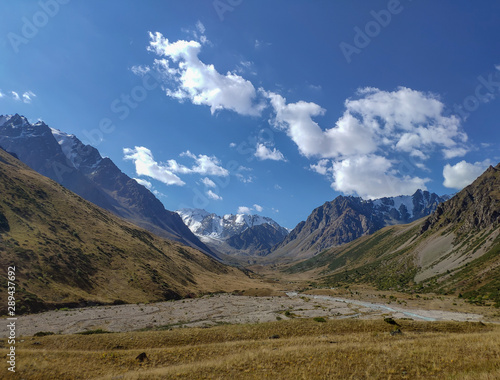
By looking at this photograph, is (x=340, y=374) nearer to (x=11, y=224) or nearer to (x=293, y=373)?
(x=293, y=373)

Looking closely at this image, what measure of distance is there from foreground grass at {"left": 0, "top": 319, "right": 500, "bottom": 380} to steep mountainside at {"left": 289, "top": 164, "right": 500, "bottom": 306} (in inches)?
2152

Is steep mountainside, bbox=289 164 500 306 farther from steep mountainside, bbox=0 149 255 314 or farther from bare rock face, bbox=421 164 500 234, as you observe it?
steep mountainside, bbox=0 149 255 314

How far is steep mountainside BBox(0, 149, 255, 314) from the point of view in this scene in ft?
194

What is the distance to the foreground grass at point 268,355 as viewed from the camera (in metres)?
19.1

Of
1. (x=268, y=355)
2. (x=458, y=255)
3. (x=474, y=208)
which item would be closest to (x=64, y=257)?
(x=268, y=355)

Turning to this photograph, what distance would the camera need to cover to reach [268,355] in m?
22.5

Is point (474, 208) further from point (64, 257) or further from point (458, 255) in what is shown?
point (64, 257)

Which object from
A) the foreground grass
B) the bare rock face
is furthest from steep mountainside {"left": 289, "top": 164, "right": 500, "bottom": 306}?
the foreground grass

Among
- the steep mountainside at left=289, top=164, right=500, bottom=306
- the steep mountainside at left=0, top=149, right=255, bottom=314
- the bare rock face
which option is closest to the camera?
the steep mountainside at left=0, top=149, right=255, bottom=314

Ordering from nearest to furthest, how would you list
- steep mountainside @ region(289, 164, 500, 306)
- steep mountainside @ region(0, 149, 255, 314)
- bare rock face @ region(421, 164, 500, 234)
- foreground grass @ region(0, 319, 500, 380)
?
foreground grass @ region(0, 319, 500, 380) < steep mountainside @ region(0, 149, 255, 314) < steep mountainside @ region(289, 164, 500, 306) < bare rock face @ region(421, 164, 500, 234)

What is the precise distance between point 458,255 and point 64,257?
15323cm

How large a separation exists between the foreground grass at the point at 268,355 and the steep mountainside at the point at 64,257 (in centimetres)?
3556

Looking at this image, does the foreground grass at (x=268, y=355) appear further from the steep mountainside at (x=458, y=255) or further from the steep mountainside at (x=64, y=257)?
the steep mountainside at (x=458, y=255)

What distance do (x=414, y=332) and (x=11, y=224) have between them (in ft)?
333
